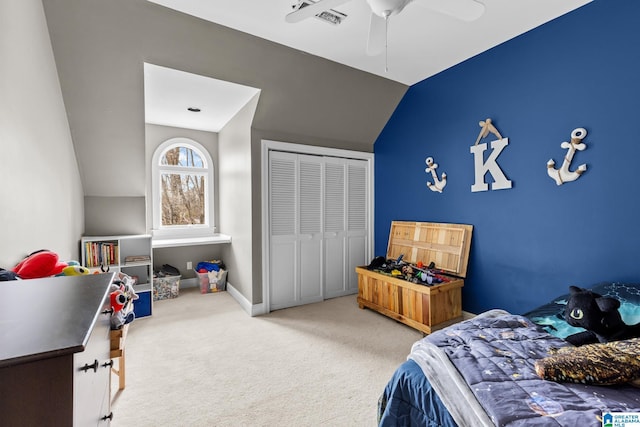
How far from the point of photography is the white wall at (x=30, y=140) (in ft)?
4.84

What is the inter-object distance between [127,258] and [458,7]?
397cm

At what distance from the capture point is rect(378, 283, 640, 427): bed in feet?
3.46

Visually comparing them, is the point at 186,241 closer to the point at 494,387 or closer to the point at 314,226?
the point at 314,226

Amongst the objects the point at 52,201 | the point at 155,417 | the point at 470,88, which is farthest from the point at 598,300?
the point at 52,201

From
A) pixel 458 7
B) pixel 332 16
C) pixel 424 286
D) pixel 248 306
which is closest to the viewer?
pixel 458 7

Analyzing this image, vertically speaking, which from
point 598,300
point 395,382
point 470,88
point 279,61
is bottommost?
point 395,382

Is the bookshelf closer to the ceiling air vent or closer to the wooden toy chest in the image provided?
the wooden toy chest

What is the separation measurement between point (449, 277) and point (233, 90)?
2.94m

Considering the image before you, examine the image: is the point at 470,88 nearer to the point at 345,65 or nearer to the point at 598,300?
the point at 345,65

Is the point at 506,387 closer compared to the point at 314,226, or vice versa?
the point at 506,387

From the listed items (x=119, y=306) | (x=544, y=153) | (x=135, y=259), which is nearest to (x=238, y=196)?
(x=135, y=259)

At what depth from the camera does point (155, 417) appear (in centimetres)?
180

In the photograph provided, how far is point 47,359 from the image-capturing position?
627 millimetres

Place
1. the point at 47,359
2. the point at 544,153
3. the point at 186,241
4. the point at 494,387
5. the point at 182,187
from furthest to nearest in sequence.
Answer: the point at 182,187, the point at 186,241, the point at 544,153, the point at 494,387, the point at 47,359
